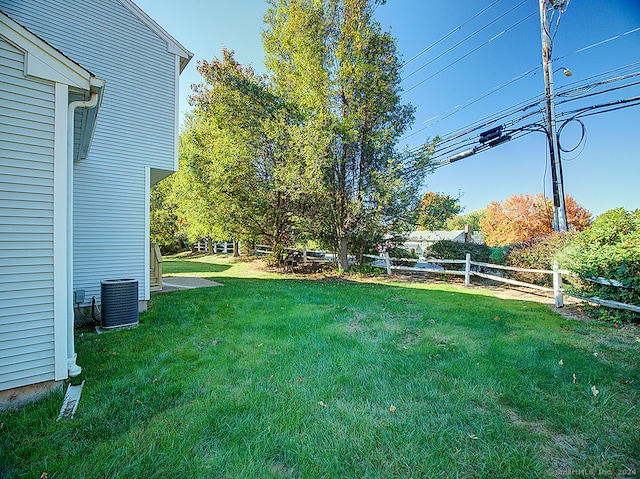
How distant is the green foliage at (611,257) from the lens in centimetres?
476

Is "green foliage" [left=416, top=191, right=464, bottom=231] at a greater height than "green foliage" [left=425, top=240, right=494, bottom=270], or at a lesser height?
greater

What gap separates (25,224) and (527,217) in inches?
983

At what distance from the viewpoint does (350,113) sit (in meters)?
10.3

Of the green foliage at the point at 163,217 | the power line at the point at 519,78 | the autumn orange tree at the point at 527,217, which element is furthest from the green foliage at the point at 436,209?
the green foliage at the point at 163,217

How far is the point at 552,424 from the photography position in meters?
2.27

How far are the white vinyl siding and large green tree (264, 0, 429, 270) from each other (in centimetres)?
714

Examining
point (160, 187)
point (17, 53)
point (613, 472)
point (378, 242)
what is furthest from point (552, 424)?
point (160, 187)

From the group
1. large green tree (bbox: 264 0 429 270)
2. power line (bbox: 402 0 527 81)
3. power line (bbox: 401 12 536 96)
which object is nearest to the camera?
large green tree (bbox: 264 0 429 270)

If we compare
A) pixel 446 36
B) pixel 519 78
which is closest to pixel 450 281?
pixel 519 78

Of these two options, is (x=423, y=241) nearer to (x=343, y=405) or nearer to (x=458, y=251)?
(x=458, y=251)

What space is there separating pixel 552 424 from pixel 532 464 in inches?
25.4

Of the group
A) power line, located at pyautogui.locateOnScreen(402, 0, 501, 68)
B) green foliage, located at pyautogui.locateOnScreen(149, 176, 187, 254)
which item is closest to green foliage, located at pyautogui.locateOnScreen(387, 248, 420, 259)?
power line, located at pyautogui.locateOnScreen(402, 0, 501, 68)

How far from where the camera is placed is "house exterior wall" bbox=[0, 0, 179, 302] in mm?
5297

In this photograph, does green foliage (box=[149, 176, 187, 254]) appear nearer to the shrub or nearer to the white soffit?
the white soffit
